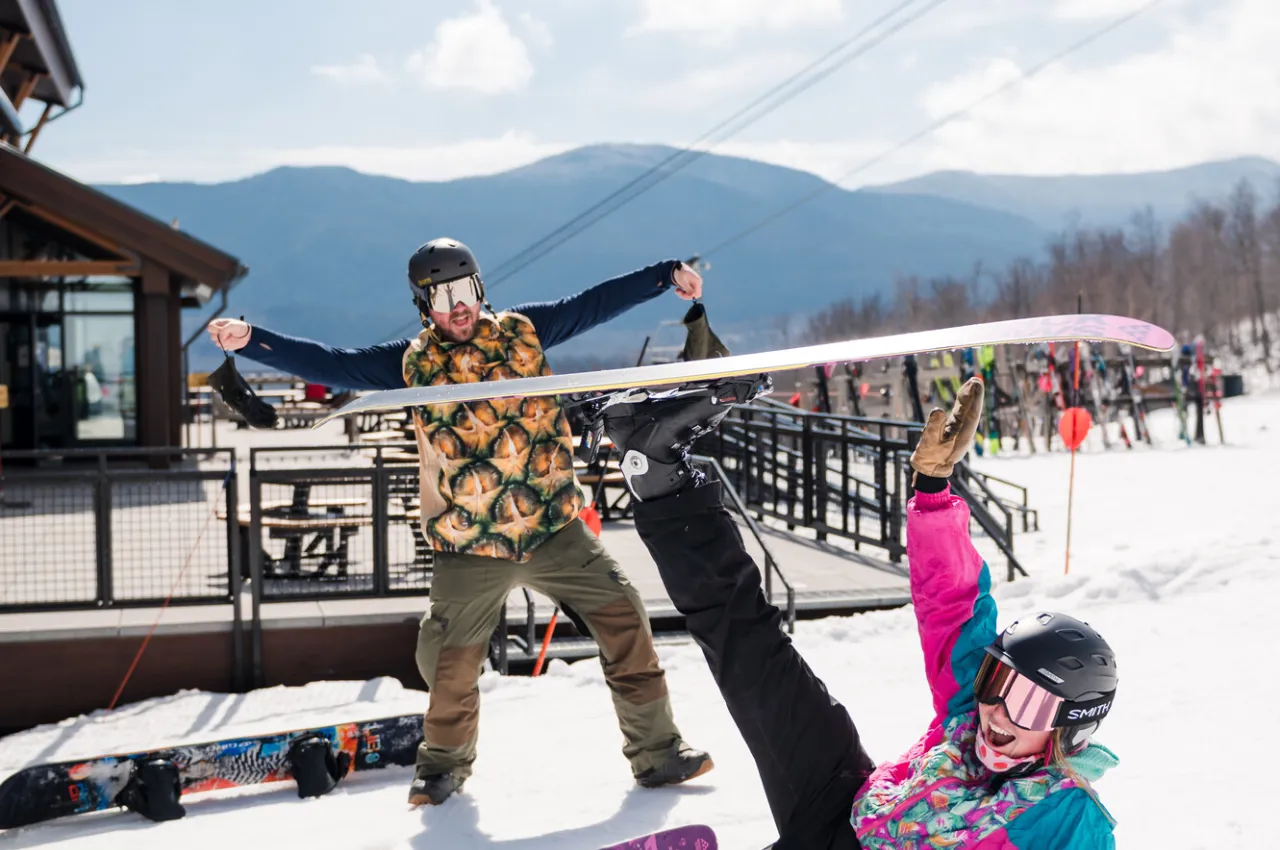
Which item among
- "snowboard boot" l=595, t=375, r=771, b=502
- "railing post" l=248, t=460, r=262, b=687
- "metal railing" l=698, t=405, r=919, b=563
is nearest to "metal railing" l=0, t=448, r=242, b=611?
"railing post" l=248, t=460, r=262, b=687

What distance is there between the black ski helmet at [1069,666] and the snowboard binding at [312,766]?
3.09 m

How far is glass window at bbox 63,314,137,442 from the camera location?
17.1 metres

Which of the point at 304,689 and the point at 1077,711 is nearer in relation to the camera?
the point at 1077,711

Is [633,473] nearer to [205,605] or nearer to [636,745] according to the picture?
[636,745]

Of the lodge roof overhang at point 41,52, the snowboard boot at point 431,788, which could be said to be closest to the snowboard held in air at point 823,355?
the snowboard boot at point 431,788

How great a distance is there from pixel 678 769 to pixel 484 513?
1.20 m

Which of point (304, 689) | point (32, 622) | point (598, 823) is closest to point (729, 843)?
point (598, 823)

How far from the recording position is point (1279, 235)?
3479 inches

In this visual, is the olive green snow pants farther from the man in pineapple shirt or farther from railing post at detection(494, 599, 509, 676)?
railing post at detection(494, 599, 509, 676)

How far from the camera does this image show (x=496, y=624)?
4.04 meters

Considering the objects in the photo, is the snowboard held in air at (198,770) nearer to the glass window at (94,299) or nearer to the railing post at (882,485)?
the railing post at (882,485)

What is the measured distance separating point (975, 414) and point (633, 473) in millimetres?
885

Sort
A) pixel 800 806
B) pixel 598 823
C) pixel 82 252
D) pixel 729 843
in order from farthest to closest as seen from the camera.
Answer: pixel 82 252, pixel 598 823, pixel 729 843, pixel 800 806

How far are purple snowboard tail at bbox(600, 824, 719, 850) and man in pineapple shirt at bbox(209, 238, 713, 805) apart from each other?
0.67 meters
